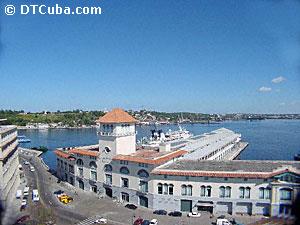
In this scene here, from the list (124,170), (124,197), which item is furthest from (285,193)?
(124,197)

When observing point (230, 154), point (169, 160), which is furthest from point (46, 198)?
point (230, 154)

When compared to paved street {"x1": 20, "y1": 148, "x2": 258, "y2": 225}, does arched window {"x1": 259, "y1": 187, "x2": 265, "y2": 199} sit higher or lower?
higher

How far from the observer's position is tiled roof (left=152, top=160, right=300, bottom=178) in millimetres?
26688

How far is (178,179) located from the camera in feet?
93.9

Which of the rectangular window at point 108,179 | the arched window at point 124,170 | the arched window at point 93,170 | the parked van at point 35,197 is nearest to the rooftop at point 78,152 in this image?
the arched window at point 93,170

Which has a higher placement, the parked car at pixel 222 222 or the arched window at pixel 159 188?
the arched window at pixel 159 188

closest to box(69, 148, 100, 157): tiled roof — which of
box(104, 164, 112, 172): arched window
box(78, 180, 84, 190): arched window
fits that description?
box(104, 164, 112, 172): arched window

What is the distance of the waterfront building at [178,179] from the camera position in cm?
2675

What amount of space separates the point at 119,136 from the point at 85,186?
26.3 ft

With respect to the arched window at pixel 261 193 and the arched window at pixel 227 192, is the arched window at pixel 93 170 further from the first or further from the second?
the arched window at pixel 261 193

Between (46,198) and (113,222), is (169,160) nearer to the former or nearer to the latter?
(113,222)

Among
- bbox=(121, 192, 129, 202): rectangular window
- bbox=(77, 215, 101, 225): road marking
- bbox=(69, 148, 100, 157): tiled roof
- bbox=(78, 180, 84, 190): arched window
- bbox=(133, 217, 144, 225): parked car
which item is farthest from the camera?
bbox=(78, 180, 84, 190): arched window

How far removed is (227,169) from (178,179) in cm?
452

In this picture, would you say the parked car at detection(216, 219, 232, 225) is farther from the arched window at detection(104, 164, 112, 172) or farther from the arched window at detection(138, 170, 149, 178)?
the arched window at detection(104, 164, 112, 172)
